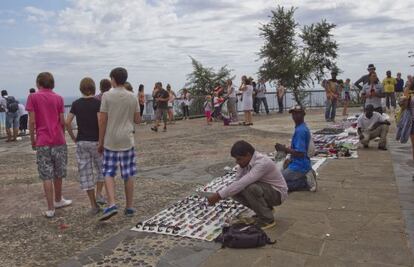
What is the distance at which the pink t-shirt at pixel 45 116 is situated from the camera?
5.98 m

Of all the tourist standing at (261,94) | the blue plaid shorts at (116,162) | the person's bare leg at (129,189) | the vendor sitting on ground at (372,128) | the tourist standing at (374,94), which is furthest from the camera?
the tourist standing at (261,94)

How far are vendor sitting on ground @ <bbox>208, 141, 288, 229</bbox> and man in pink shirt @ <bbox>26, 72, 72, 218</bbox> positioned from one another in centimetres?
226

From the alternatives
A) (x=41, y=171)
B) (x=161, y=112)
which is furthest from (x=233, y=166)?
(x=161, y=112)

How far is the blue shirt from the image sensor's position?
6684 millimetres

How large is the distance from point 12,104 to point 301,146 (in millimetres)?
11172

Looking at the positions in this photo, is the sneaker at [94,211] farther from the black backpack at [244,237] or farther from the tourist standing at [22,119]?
the tourist standing at [22,119]

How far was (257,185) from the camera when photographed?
5.26 metres

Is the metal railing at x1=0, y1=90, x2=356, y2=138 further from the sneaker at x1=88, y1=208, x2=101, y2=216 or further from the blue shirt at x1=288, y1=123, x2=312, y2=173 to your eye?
the blue shirt at x1=288, y1=123, x2=312, y2=173

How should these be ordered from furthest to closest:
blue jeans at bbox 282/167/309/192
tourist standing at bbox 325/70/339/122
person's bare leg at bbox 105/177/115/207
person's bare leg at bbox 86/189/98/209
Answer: tourist standing at bbox 325/70/339/122, blue jeans at bbox 282/167/309/192, person's bare leg at bbox 86/189/98/209, person's bare leg at bbox 105/177/115/207

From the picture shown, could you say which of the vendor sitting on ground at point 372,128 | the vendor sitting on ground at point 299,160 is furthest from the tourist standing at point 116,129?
the vendor sitting on ground at point 372,128

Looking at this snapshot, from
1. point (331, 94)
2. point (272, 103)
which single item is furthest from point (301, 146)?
point (272, 103)

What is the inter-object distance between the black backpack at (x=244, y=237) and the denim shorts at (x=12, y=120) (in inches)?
487

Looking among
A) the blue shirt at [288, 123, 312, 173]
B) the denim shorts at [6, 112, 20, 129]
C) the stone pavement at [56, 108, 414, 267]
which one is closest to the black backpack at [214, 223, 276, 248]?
the stone pavement at [56, 108, 414, 267]

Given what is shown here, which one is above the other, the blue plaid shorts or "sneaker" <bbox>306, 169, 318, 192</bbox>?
the blue plaid shorts
